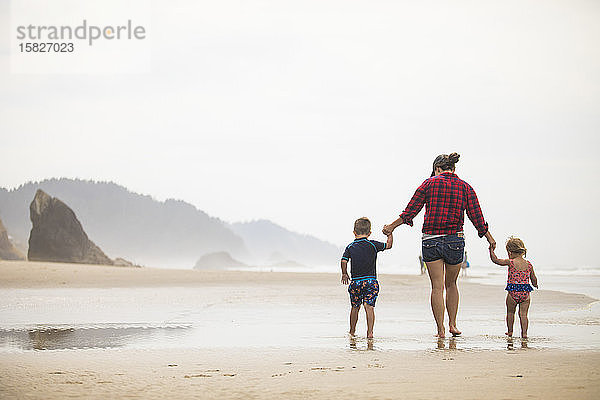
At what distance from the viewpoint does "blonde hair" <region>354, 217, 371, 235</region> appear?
27.9 feet

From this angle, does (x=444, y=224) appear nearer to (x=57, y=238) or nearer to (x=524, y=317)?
(x=524, y=317)

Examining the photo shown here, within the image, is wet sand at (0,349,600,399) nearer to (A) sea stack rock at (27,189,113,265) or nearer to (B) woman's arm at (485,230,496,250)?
(B) woman's arm at (485,230,496,250)

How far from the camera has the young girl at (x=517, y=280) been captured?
8.16 m

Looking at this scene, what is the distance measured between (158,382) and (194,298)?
9229 millimetres

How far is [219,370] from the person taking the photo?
550cm

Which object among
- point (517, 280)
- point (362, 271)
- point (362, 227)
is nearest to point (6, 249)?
point (362, 227)

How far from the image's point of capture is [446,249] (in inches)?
317

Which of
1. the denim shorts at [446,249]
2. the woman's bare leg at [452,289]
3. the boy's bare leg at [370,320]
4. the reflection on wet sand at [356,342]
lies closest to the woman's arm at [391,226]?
the denim shorts at [446,249]

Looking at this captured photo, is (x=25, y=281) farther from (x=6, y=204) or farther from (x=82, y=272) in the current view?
(x=6, y=204)

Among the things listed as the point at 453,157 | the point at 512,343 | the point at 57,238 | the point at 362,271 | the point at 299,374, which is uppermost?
Result: the point at 453,157

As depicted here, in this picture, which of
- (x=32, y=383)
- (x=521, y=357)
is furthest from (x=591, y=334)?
(x=32, y=383)

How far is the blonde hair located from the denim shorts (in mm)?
769

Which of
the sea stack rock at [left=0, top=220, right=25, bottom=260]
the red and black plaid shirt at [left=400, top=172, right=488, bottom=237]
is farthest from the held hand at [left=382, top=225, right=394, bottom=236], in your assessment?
the sea stack rock at [left=0, top=220, right=25, bottom=260]

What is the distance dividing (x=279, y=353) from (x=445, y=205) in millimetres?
2899
